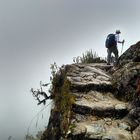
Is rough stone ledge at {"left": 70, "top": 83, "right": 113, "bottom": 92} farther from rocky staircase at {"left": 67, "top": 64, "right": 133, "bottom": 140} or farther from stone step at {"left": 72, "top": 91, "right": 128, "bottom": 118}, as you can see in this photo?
stone step at {"left": 72, "top": 91, "right": 128, "bottom": 118}

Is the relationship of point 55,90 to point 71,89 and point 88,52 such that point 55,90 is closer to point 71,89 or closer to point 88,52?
point 71,89

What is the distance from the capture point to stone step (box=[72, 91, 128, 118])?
14820 mm

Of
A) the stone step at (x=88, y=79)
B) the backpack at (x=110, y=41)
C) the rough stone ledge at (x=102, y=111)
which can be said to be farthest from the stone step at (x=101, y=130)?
the backpack at (x=110, y=41)

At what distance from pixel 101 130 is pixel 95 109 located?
4.21 ft

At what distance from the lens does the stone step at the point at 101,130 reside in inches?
527

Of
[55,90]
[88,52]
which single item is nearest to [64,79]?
[55,90]


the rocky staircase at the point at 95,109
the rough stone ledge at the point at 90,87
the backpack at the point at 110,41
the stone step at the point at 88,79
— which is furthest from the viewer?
the backpack at the point at 110,41

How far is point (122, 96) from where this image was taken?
1617 centimetres

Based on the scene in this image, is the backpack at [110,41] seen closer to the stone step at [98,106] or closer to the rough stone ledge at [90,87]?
the rough stone ledge at [90,87]

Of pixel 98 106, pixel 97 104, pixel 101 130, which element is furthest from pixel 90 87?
pixel 101 130

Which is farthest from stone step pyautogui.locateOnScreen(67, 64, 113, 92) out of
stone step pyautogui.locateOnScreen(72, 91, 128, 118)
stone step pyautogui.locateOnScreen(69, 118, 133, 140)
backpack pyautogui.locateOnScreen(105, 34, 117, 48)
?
backpack pyautogui.locateOnScreen(105, 34, 117, 48)

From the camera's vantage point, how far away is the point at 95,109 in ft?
49.0

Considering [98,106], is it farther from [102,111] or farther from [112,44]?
[112,44]

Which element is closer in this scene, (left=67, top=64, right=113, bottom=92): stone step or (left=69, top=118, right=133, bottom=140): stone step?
(left=69, top=118, right=133, bottom=140): stone step
